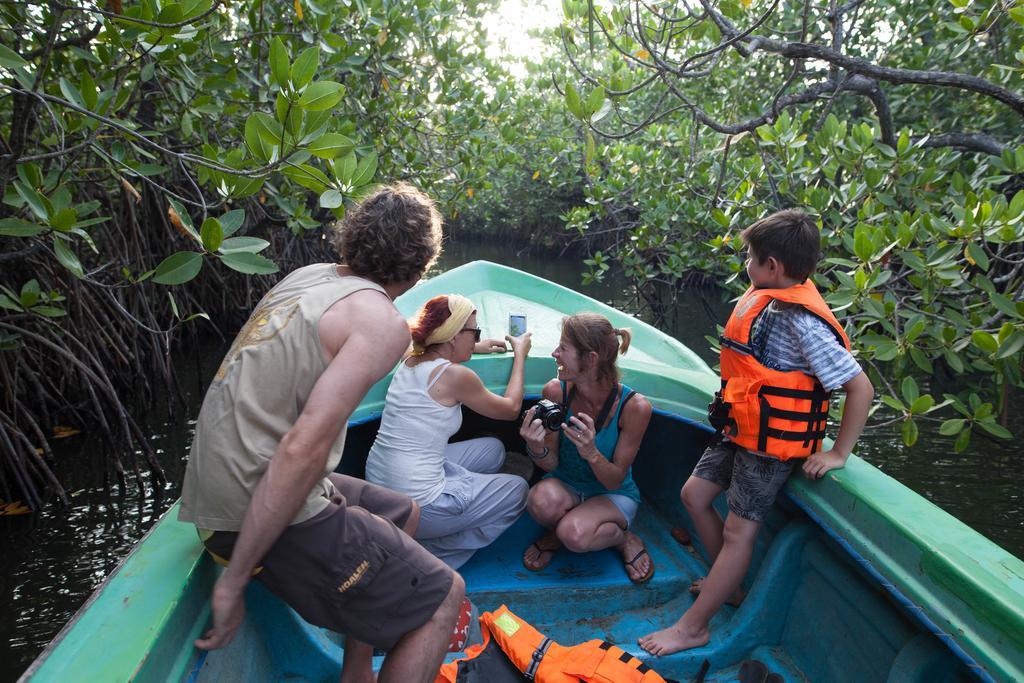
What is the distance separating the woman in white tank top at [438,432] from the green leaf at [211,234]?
0.70 meters

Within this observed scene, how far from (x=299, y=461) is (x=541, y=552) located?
1.57 metres

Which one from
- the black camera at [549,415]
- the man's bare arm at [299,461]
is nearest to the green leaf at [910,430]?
the black camera at [549,415]

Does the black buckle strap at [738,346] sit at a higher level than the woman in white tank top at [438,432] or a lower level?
higher

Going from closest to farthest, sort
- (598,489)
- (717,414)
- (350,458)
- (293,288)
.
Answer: (293,288) < (717,414) < (598,489) < (350,458)

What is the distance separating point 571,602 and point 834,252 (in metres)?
3.67

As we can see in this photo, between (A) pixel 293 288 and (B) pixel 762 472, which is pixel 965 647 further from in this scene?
(A) pixel 293 288

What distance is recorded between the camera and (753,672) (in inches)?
78.7

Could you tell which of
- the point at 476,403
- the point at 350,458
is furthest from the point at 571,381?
the point at 350,458

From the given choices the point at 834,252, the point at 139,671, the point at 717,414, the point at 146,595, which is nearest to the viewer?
the point at 139,671

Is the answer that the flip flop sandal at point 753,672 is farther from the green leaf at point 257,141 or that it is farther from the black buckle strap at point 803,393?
the green leaf at point 257,141

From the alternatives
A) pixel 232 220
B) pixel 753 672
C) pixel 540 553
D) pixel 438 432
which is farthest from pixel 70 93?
pixel 753 672

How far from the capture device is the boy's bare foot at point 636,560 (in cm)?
251

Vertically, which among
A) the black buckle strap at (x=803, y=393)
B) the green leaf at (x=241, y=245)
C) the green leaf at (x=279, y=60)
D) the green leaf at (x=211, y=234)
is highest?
the green leaf at (x=279, y=60)

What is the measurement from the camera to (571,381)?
255cm
